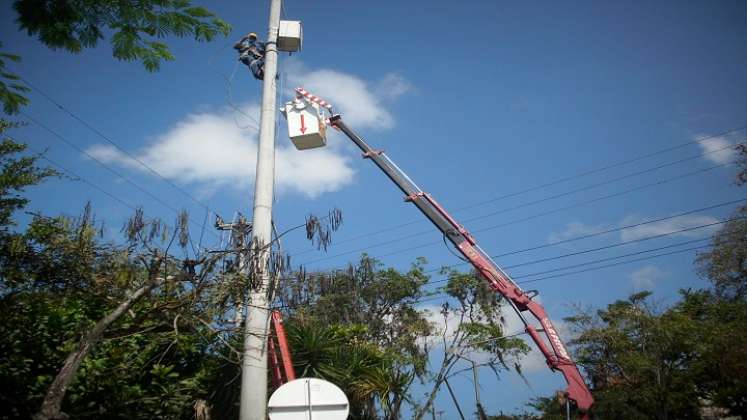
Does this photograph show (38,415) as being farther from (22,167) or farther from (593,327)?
(593,327)

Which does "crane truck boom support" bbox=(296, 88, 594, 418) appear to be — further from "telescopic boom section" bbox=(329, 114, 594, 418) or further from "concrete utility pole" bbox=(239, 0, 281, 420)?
"concrete utility pole" bbox=(239, 0, 281, 420)

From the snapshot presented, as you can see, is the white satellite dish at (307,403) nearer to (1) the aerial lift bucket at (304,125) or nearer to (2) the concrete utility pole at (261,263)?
(2) the concrete utility pole at (261,263)

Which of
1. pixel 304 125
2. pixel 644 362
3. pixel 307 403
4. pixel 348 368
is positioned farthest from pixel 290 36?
pixel 644 362

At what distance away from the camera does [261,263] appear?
637 cm

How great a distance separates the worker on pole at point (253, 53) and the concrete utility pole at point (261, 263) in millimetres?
423

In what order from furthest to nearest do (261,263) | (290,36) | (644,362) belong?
1. (644,362)
2. (290,36)
3. (261,263)

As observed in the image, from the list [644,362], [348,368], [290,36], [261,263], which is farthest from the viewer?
[644,362]

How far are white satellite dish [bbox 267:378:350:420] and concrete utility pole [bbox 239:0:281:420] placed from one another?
0.66 m

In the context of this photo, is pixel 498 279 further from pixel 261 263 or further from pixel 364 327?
pixel 261 263

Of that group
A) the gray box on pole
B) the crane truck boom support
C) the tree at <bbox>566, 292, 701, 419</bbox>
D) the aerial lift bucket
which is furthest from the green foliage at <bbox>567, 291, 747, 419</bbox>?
the gray box on pole

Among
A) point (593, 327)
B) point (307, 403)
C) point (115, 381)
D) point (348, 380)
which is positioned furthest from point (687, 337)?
point (115, 381)

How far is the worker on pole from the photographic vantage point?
27.9 ft

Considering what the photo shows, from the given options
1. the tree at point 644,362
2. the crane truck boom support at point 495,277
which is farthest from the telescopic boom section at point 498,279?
the tree at point 644,362

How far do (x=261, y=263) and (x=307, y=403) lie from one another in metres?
1.92
